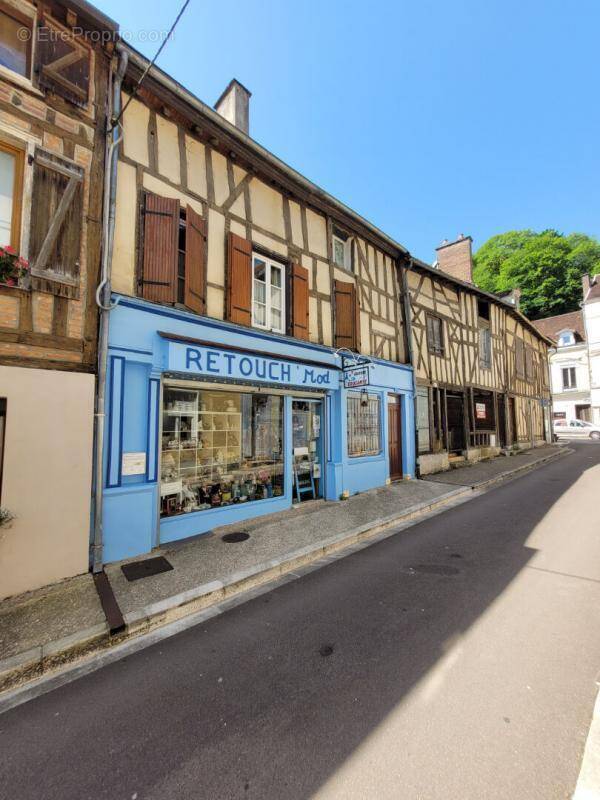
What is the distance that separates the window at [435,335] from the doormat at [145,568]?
953 cm

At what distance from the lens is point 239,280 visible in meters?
6.03

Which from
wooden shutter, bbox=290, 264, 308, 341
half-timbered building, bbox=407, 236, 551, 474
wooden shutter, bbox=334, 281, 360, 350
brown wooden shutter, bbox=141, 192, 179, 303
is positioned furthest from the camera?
half-timbered building, bbox=407, 236, 551, 474

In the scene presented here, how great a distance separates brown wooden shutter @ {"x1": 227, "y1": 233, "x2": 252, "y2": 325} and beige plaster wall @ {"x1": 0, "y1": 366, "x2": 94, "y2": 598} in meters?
2.57

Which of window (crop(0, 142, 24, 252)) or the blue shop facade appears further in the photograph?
→ the blue shop facade

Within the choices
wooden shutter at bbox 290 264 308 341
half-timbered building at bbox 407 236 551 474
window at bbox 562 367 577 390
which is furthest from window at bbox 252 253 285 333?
window at bbox 562 367 577 390

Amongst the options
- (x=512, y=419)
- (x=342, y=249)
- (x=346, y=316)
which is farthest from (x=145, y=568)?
(x=512, y=419)

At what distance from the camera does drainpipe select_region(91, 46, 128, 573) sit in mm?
4215

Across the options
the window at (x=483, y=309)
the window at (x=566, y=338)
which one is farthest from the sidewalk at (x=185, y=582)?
the window at (x=566, y=338)

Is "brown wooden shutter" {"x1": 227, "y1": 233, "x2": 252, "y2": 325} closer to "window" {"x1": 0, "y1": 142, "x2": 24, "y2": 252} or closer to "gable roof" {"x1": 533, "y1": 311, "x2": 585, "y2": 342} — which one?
"window" {"x1": 0, "y1": 142, "x2": 24, "y2": 252}

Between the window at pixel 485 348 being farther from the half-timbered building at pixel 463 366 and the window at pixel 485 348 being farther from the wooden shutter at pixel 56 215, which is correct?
the wooden shutter at pixel 56 215

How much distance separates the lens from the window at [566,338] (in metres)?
29.5

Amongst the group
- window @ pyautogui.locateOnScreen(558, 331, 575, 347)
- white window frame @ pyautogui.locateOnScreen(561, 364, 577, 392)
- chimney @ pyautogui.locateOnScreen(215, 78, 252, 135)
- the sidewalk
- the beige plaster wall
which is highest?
window @ pyautogui.locateOnScreen(558, 331, 575, 347)

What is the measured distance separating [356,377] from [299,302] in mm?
1942

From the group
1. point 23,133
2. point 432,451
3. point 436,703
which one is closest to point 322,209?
point 23,133
